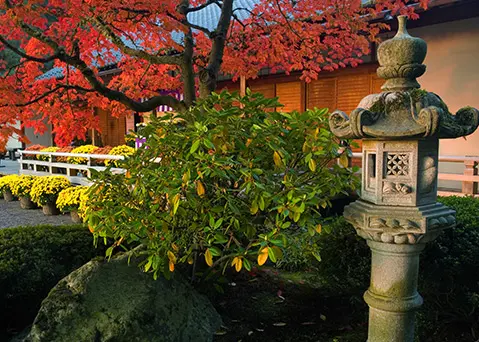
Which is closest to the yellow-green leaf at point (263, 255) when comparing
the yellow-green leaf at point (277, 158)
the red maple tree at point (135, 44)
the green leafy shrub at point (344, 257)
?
the yellow-green leaf at point (277, 158)

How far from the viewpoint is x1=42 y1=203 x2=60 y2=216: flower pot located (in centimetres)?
984

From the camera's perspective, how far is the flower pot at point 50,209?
32.3 ft

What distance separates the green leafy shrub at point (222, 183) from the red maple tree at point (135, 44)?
1.75 m

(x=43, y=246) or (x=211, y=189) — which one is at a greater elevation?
(x=211, y=189)

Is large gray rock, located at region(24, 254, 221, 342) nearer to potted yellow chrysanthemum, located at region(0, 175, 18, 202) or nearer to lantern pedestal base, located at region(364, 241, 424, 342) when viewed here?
lantern pedestal base, located at region(364, 241, 424, 342)

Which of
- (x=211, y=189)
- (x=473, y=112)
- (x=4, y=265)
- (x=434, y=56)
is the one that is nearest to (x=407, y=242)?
(x=473, y=112)

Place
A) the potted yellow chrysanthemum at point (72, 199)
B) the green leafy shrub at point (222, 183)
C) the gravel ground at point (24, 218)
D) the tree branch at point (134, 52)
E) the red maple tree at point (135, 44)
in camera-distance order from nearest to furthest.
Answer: the green leafy shrub at point (222, 183) → the red maple tree at point (135, 44) → the tree branch at point (134, 52) → the potted yellow chrysanthemum at point (72, 199) → the gravel ground at point (24, 218)

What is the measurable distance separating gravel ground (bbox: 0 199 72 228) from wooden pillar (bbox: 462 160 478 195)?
7.80m

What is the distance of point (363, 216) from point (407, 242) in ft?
0.99

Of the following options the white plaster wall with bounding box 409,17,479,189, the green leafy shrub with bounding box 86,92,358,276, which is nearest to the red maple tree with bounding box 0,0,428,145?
the white plaster wall with bounding box 409,17,479,189

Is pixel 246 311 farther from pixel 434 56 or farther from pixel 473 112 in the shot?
pixel 434 56

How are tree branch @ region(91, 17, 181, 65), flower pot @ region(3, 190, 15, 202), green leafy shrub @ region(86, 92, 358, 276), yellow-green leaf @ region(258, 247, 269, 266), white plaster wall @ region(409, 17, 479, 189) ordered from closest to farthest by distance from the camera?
yellow-green leaf @ region(258, 247, 269, 266) < green leafy shrub @ region(86, 92, 358, 276) < tree branch @ region(91, 17, 181, 65) < white plaster wall @ region(409, 17, 479, 189) < flower pot @ region(3, 190, 15, 202)

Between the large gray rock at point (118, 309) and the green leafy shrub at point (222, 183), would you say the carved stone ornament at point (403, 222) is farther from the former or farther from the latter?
the large gray rock at point (118, 309)

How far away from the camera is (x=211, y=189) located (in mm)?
3232
